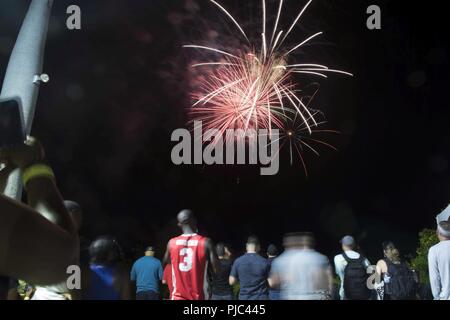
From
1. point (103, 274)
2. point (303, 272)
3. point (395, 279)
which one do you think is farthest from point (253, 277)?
point (103, 274)

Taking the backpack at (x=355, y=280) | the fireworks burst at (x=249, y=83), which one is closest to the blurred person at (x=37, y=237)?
the backpack at (x=355, y=280)

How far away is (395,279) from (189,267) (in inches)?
88.4

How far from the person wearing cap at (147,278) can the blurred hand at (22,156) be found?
4716 mm

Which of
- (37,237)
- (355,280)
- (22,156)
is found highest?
(355,280)

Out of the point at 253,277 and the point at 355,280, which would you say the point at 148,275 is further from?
the point at 355,280

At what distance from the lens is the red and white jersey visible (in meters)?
4.26

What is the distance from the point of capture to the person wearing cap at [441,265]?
4.30 metres

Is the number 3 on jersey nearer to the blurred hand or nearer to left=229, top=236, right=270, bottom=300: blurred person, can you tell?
Result: left=229, top=236, right=270, bottom=300: blurred person

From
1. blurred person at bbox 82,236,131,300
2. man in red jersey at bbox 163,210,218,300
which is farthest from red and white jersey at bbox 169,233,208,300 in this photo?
blurred person at bbox 82,236,131,300

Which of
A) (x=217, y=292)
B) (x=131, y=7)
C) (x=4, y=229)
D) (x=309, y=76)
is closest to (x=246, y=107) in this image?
(x=131, y=7)

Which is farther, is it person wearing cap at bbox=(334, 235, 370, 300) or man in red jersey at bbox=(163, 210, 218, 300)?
person wearing cap at bbox=(334, 235, 370, 300)

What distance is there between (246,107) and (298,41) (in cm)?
346

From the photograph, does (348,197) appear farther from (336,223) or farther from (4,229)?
(4,229)

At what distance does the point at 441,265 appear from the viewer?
432 centimetres
